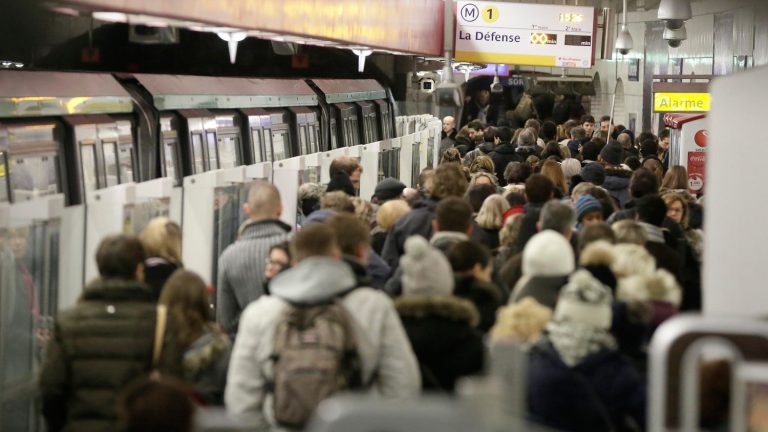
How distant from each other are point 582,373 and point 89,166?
6049 mm

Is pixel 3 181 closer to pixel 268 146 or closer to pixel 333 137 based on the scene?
pixel 268 146

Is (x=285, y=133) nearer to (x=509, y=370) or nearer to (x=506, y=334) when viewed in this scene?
(x=506, y=334)

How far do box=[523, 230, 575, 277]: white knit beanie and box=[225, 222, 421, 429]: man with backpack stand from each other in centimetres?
95

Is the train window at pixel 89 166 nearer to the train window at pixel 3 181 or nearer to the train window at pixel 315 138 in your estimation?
the train window at pixel 3 181

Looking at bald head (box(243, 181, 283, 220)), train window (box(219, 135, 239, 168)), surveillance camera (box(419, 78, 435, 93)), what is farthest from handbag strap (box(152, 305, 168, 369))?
surveillance camera (box(419, 78, 435, 93))

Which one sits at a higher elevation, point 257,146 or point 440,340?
point 257,146

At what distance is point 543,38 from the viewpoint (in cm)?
1859

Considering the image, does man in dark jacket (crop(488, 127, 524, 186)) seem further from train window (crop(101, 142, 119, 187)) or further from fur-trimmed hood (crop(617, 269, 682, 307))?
fur-trimmed hood (crop(617, 269, 682, 307))

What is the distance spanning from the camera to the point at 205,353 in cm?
561

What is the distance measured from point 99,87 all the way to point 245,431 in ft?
23.7

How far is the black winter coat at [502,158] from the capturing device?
1516cm

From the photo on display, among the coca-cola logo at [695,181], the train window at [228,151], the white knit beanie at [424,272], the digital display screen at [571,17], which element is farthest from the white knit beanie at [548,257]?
the digital display screen at [571,17]

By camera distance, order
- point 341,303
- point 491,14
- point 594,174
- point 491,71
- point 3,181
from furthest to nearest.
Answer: point 491,71, point 491,14, point 594,174, point 3,181, point 341,303

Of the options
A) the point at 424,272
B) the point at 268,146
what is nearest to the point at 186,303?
the point at 424,272
